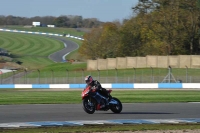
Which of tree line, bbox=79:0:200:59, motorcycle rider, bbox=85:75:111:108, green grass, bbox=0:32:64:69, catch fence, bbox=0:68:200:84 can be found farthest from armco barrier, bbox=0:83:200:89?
green grass, bbox=0:32:64:69

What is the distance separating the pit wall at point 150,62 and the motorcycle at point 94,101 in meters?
42.5

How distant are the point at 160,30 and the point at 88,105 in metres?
60.2

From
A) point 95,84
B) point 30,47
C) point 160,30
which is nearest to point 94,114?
point 95,84

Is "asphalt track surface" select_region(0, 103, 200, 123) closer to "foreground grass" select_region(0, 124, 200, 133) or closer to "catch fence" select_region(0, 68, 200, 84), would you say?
"foreground grass" select_region(0, 124, 200, 133)

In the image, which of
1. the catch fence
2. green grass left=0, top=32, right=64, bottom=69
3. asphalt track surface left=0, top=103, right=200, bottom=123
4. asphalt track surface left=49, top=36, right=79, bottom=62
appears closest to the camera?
asphalt track surface left=0, top=103, right=200, bottom=123

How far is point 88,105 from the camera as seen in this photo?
20578 mm

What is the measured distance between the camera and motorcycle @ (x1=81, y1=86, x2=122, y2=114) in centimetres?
2045

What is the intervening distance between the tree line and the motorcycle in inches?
2151

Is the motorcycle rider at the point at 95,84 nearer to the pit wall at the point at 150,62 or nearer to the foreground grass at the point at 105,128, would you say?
the foreground grass at the point at 105,128

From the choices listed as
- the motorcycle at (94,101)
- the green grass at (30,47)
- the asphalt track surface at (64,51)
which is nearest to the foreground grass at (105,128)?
the motorcycle at (94,101)

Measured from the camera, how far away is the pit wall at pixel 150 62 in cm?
6384

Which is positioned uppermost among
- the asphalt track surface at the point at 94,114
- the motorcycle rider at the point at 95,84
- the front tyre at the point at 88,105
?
the motorcycle rider at the point at 95,84

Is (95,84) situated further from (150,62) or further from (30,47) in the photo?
(30,47)

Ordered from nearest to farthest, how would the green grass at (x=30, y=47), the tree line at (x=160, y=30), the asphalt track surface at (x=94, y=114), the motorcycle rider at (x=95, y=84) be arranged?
1. the asphalt track surface at (x=94, y=114)
2. the motorcycle rider at (x=95, y=84)
3. the tree line at (x=160, y=30)
4. the green grass at (x=30, y=47)
